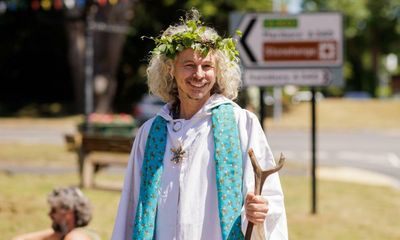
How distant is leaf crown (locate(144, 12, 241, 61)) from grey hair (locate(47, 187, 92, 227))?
1439 millimetres

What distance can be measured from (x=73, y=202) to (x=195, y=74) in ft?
5.49

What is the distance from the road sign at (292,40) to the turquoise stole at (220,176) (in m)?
5.51

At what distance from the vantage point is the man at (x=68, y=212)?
14.9 feet

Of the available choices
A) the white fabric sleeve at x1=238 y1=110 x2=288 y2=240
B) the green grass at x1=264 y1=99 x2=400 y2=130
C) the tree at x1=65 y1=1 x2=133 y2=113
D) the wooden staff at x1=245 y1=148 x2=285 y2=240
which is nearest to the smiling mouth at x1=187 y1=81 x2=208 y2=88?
the white fabric sleeve at x1=238 y1=110 x2=288 y2=240

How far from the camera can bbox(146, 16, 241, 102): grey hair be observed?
333 cm

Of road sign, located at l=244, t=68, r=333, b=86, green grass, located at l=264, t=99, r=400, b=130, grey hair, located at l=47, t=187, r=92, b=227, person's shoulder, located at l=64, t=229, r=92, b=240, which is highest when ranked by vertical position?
road sign, located at l=244, t=68, r=333, b=86

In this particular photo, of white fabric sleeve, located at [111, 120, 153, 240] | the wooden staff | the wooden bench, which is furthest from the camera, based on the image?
the wooden bench

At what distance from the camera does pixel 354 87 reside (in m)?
68.8

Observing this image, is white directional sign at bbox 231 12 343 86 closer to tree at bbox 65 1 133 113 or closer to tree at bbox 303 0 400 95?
tree at bbox 65 1 133 113

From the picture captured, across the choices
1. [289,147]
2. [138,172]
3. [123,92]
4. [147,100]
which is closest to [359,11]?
[123,92]

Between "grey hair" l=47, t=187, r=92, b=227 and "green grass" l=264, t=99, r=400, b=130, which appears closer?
"grey hair" l=47, t=187, r=92, b=227

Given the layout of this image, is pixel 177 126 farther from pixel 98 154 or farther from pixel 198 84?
pixel 98 154

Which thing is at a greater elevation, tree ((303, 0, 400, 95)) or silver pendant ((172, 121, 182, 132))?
silver pendant ((172, 121, 182, 132))

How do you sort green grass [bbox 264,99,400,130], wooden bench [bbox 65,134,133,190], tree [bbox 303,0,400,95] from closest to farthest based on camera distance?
wooden bench [bbox 65,134,133,190] → green grass [bbox 264,99,400,130] → tree [bbox 303,0,400,95]
